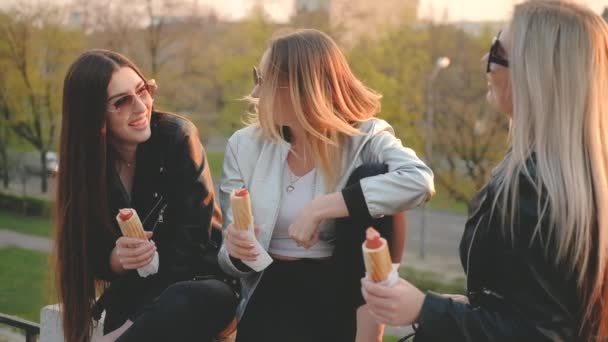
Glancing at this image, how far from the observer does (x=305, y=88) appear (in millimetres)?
3234

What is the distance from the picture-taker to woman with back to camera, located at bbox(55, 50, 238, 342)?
343 cm

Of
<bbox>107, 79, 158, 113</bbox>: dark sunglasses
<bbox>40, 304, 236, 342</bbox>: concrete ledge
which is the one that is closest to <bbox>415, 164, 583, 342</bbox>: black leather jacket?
<bbox>107, 79, 158, 113</bbox>: dark sunglasses

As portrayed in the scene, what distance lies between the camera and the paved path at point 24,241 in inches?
1009

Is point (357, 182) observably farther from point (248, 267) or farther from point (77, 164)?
point (77, 164)

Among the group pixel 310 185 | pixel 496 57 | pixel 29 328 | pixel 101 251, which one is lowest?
pixel 29 328

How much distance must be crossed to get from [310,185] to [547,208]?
4.31 feet

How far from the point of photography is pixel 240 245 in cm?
303

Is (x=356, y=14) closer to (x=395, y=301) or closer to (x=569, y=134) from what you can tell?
(x=569, y=134)

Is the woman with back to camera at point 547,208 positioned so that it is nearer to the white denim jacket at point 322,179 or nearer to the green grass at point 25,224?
the white denim jacket at point 322,179

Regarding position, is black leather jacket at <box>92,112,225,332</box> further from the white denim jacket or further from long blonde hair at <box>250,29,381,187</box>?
long blonde hair at <box>250,29,381,187</box>

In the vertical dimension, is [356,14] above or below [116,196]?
below

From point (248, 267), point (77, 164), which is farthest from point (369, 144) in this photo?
point (77, 164)

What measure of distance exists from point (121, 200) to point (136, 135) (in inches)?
11.9

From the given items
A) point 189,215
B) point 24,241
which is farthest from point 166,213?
point 24,241
